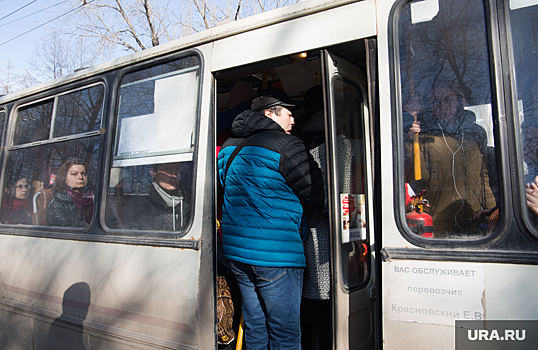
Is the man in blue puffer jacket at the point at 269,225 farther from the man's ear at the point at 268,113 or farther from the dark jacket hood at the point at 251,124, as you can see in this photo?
the man's ear at the point at 268,113

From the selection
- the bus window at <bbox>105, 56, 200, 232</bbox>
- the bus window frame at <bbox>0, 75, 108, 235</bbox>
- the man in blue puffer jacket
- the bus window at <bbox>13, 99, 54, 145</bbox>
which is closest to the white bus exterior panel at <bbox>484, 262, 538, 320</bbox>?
the man in blue puffer jacket

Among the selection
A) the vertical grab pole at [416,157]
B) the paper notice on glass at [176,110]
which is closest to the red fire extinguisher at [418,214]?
the vertical grab pole at [416,157]

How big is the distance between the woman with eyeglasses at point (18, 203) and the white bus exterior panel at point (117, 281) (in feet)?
0.65

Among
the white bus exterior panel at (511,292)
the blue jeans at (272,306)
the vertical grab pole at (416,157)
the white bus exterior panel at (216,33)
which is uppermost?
the white bus exterior panel at (216,33)

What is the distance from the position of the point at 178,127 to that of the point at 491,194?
1917 mm

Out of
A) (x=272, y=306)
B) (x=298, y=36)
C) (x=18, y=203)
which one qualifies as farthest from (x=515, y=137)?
(x=18, y=203)

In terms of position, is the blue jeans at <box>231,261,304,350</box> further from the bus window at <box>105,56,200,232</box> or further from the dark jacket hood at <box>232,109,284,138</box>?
the dark jacket hood at <box>232,109,284,138</box>

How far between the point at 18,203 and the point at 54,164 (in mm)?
713

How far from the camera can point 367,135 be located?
2488 mm

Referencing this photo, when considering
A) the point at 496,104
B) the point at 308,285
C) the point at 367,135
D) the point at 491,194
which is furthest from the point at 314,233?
the point at 496,104

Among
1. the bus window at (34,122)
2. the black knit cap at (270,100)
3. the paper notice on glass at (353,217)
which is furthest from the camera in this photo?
the bus window at (34,122)

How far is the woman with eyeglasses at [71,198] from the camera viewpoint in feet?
9.81

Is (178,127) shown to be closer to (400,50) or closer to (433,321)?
(400,50)

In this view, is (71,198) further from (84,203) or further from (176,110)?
(176,110)
